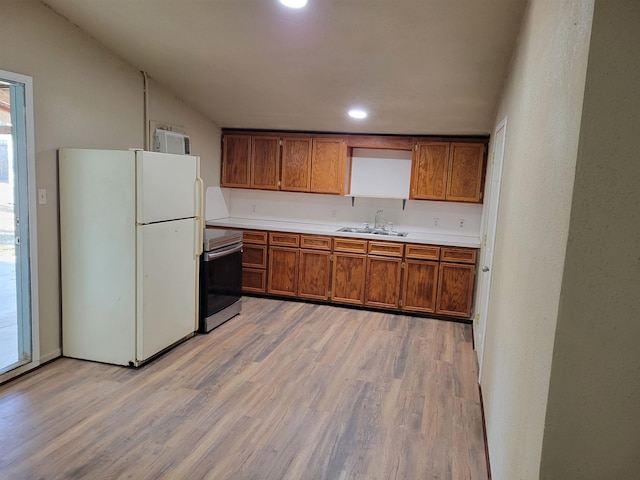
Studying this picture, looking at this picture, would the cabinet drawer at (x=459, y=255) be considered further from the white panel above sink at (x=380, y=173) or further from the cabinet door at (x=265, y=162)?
the cabinet door at (x=265, y=162)

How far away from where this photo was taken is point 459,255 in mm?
4820

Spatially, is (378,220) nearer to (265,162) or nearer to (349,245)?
(349,245)

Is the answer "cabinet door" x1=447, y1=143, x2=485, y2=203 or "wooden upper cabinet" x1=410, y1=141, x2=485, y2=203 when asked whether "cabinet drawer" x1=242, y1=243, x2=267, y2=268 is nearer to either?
"wooden upper cabinet" x1=410, y1=141, x2=485, y2=203

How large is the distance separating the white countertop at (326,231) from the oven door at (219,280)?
854mm

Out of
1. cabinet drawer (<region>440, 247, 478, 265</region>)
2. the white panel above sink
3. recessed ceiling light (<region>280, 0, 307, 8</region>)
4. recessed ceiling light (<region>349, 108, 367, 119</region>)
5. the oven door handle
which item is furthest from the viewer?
the white panel above sink

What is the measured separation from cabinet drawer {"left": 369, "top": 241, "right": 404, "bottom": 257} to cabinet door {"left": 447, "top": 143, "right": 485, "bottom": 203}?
0.83m

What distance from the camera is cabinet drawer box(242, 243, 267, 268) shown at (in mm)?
5465

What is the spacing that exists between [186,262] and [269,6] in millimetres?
2085

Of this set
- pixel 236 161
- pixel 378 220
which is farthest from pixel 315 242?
pixel 236 161

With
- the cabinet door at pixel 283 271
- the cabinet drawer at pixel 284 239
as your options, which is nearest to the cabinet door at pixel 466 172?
the cabinet drawer at pixel 284 239

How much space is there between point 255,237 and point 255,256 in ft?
0.75

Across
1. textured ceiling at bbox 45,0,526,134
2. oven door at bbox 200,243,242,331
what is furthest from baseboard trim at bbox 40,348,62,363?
textured ceiling at bbox 45,0,526,134

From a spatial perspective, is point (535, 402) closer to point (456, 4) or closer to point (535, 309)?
point (535, 309)

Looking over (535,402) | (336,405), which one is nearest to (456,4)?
(535,402)
